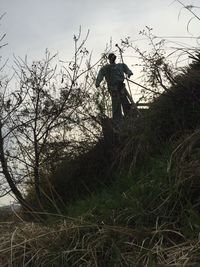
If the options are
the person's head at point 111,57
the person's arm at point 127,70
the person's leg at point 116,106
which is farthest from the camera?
the person's head at point 111,57

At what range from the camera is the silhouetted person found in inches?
435

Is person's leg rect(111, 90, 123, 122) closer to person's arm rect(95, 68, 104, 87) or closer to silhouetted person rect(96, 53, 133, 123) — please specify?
silhouetted person rect(96, 53, 133, 123)

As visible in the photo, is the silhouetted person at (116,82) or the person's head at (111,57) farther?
the person's head at (111,57)

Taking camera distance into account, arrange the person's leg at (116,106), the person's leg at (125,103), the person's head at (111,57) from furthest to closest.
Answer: the person's head at (111,57) < the person's leg at (116,106) < the person's leg at (125,103)

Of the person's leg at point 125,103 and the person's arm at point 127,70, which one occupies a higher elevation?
the person's arm at point 127,70

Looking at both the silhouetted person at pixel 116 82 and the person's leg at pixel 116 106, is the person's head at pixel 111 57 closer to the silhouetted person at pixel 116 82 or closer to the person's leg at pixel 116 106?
the silhouetted person at pixel 116 82

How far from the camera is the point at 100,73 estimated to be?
11680 millimetres

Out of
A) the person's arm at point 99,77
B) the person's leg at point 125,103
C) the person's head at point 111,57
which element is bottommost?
the person's leg at point 125,103

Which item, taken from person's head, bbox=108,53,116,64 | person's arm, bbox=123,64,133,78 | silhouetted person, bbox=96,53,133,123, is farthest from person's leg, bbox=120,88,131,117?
person's head, bbox=108,53,116,64

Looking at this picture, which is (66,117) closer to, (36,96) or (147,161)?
(36,96)

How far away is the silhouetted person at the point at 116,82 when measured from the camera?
1105 cm

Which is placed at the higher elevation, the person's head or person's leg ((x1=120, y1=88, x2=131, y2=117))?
the person's head

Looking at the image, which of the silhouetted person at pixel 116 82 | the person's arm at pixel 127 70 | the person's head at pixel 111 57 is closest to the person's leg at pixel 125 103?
the silhouetted person at pixel 116 82

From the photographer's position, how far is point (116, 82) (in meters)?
11.5
